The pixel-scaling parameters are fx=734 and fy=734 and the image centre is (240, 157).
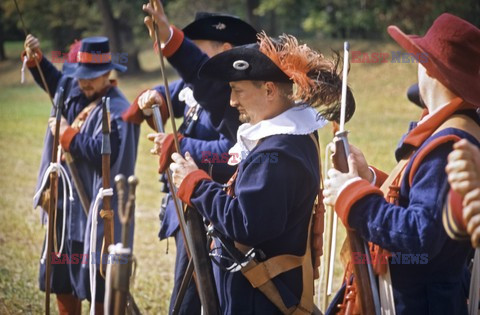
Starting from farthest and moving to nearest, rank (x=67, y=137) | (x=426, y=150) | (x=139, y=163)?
(x=139, y=163) → (x=67, y=137) → (x=426, y=150)

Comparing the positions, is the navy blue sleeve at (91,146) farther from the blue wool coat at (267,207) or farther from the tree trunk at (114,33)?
the tree trunk at (114,33)

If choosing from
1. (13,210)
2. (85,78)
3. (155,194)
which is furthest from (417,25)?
(85,78)

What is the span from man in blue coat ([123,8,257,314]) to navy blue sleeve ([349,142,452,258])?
151 cm

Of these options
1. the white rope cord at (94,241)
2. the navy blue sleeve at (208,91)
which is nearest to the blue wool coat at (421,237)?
the navy blue sleeve at (208,91)

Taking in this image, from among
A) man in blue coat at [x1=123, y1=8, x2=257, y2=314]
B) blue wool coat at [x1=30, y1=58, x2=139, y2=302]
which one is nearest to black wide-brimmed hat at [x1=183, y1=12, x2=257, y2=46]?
man in blue coat at [x1=123, y1=8, x2=257, y2=314]

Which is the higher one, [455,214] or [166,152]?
[166,152]

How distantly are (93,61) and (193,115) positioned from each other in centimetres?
120

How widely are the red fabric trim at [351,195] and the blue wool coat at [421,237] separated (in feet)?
0.06

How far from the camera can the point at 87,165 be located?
5.52 meters

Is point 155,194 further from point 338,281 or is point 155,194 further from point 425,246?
point 425,246

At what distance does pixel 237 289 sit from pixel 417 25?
21026 millimetres

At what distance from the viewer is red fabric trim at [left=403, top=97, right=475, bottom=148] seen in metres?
3.01

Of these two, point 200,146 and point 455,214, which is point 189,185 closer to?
point 200,146

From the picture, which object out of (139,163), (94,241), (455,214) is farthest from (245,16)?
(455,214)
